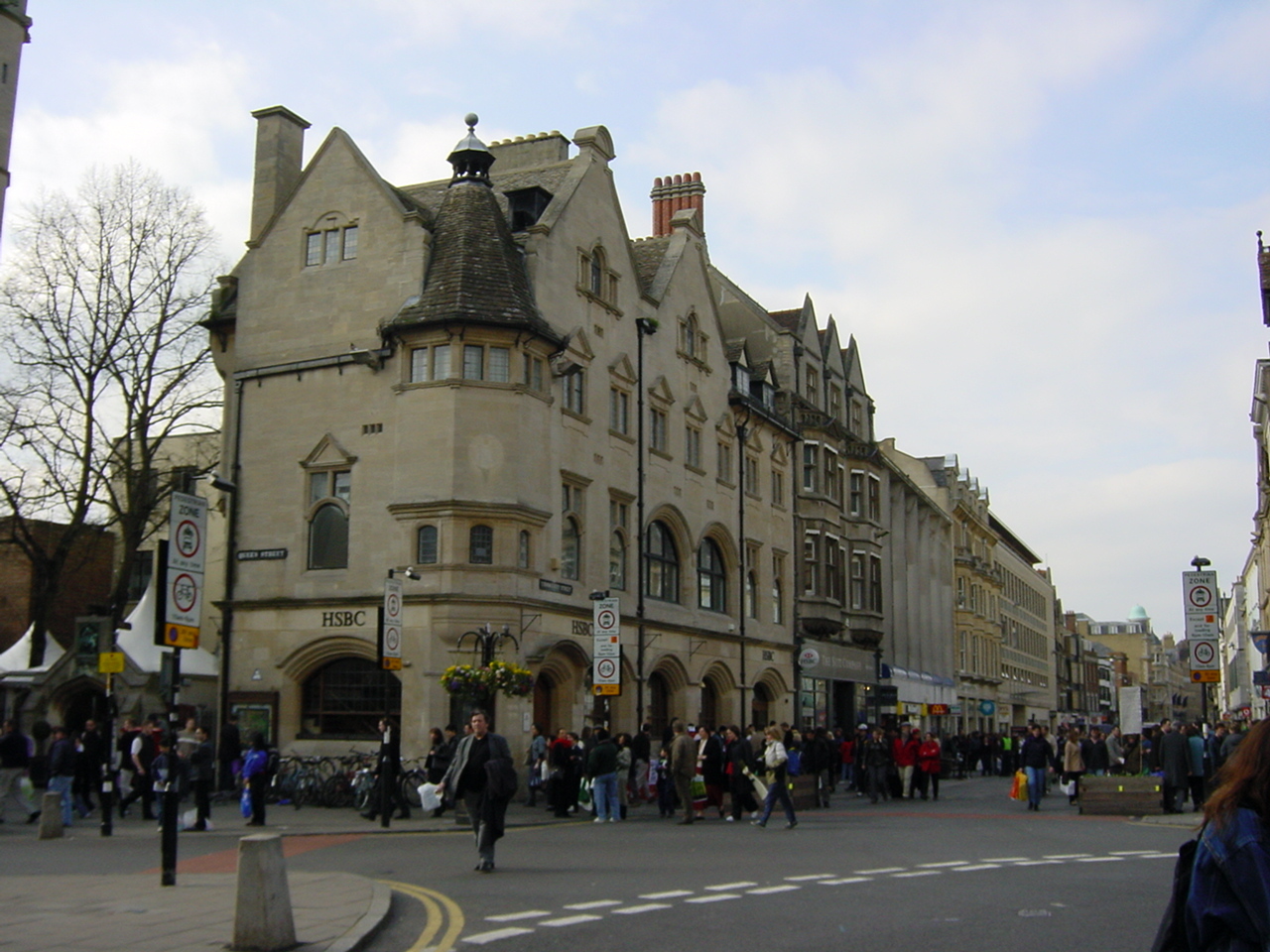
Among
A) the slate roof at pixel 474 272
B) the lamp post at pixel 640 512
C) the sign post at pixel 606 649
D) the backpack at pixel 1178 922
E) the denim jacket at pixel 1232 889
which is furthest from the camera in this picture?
the lamp post at pixel 640 512

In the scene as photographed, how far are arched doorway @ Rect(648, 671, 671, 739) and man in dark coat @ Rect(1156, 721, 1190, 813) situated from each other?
1465 cm

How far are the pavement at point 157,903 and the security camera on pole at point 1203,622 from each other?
1331 cm

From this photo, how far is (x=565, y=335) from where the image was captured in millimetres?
30969

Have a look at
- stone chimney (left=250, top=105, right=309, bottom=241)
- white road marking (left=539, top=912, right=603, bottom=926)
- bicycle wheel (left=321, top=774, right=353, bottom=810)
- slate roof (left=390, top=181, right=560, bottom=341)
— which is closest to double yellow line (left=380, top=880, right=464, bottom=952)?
white road marking (left=539, top=912, right=603, bottom=926)

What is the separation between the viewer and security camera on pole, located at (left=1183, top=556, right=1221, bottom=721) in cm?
2198

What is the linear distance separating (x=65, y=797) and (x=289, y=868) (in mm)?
7811

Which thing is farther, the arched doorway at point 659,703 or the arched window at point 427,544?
the arched doorway at point 659,703

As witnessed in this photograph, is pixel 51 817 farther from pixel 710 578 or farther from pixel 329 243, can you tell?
pixel 710 578

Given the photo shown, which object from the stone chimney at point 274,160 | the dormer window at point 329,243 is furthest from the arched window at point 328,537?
the stone chimney at point 274,160

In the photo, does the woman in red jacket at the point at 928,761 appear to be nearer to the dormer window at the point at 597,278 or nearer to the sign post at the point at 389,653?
the dormer window at the point at 597,278

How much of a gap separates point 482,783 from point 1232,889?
11240 millimetres

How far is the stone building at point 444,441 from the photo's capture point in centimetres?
2775

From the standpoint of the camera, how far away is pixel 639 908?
11320mm

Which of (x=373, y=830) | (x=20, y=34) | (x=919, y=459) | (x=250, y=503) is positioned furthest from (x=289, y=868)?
(x=919, y=459)
